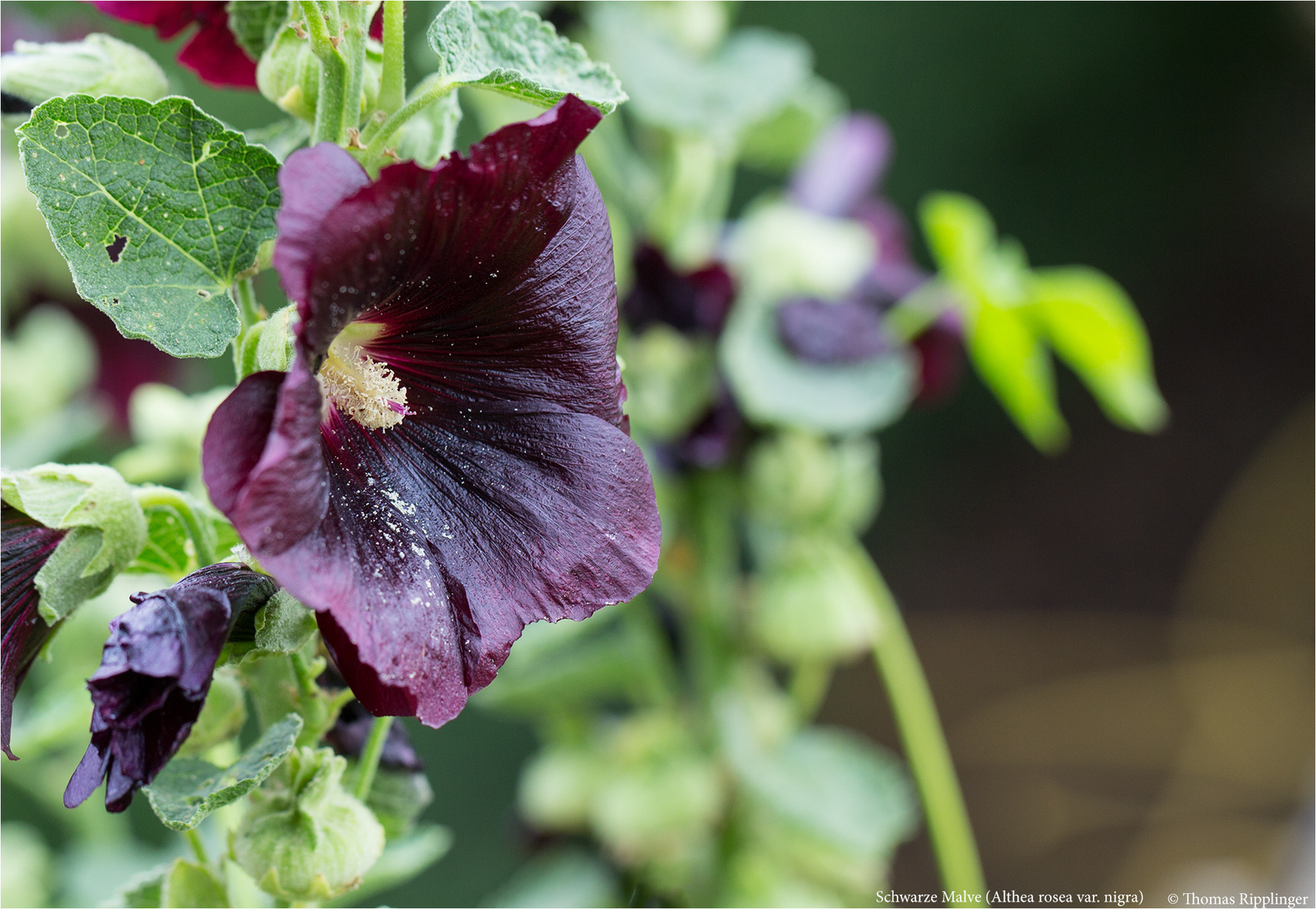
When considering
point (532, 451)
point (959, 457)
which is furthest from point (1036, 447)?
→ point (532, 451)

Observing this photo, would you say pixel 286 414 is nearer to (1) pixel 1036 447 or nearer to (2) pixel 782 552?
(2) pixel 782 552

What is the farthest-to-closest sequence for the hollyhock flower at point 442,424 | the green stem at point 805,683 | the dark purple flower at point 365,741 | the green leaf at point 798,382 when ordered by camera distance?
the green stem at point 805,683 < the green leaf at point 798,382 < the dark purple flower at point 365,741 < the hollyhock flower at point 442,424

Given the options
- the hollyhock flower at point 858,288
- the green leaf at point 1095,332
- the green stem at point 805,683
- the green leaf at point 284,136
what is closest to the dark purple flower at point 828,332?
the hollyhock flower at point 858,288

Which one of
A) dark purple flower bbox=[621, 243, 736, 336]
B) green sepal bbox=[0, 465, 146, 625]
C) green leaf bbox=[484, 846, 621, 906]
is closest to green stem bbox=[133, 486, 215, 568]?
green sepal bbox=[0, 465, 146, 625]

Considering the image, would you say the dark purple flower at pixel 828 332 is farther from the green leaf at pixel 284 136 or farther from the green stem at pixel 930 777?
the green leaf at pixel 284 136

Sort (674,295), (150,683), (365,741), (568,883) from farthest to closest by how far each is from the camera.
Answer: (568,883)
(674,295)
(365,741)
(150,683)

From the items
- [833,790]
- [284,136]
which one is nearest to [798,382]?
[833,790]

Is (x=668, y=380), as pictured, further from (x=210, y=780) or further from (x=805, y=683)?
(x=210, y=780)
